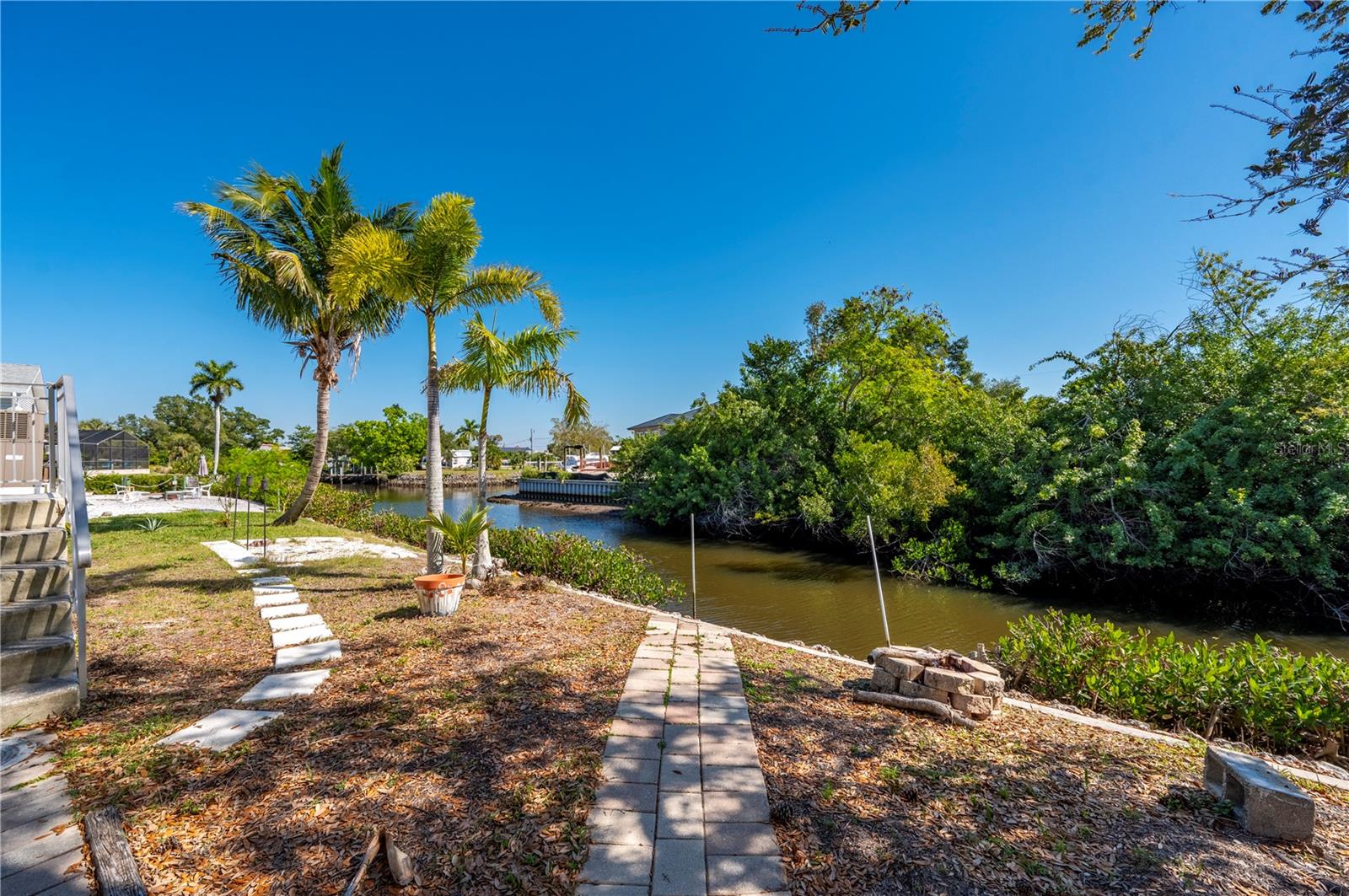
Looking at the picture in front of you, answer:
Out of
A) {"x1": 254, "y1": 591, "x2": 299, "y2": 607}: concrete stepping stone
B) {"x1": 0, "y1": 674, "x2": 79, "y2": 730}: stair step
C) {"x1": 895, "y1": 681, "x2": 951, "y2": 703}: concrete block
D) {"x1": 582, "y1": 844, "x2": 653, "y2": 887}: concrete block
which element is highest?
{"x1": 0, "y1": 674, "x2": 79, "y2": 730}: stair step

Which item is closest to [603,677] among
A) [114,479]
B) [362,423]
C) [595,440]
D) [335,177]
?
[335,177]

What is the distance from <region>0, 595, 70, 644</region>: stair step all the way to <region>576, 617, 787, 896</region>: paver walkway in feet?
11.3

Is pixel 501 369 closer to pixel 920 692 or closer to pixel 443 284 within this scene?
pixel 443 284

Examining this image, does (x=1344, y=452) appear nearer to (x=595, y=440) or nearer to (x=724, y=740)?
(x=724, y=740)

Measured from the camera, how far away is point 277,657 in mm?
4176

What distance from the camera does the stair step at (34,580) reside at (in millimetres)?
3096

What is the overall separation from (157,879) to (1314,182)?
19.1 ft

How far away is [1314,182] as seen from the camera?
2.49 meters

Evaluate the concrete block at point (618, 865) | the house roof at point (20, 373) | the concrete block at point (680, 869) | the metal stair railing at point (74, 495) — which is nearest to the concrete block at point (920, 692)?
the concrete block at point (680, 869)

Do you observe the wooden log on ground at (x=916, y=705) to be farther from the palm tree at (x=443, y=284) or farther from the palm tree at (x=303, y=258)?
the palm tree at (x=303, y=258)

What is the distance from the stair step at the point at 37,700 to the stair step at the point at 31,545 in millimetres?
886

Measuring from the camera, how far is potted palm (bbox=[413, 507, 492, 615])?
5457 mm

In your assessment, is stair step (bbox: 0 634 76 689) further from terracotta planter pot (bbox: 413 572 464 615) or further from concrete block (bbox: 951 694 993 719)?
concrete block (bbox: 951 694 993 719)

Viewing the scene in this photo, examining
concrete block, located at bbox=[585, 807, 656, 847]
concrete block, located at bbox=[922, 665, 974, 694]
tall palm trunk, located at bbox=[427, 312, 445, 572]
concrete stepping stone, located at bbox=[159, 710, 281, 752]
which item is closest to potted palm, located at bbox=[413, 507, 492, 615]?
tall palm trunk, located at bbox=[427, 312, 445, 572]
